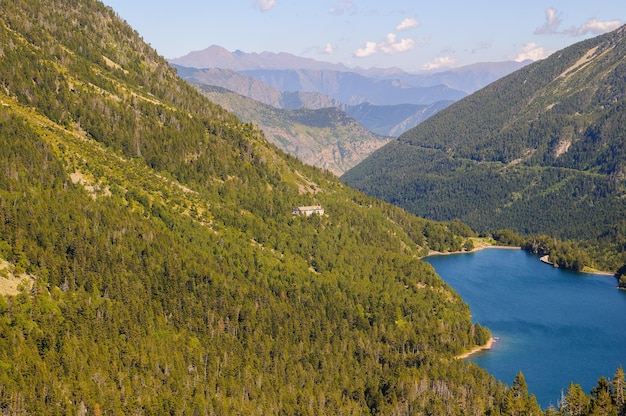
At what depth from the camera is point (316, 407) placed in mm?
162375

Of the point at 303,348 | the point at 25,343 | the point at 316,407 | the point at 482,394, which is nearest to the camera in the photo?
the point at 25,343

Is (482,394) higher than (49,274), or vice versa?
(49,274)

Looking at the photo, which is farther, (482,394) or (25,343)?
(482,394)

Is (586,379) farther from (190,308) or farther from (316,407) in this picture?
(190,308)

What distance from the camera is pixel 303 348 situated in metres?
196

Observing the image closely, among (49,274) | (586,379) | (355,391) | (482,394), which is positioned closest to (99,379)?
(49,274)

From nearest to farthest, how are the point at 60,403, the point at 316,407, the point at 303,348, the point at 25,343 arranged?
the point at 60,403, the point at 25,343, the point at 316,407, the point at 303,348

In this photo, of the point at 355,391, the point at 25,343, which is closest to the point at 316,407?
the point at 355,391

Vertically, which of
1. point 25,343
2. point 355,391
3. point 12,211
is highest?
point 12,211

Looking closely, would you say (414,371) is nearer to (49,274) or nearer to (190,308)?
(190,308)

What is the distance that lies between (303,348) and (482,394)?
50.9 m

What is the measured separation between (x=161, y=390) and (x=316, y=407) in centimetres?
3588

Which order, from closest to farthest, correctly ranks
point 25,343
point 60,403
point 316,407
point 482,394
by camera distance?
point 60,403, point 25,343, point 316,407, point 482,394

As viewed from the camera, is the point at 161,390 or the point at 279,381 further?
the point at 279,381
